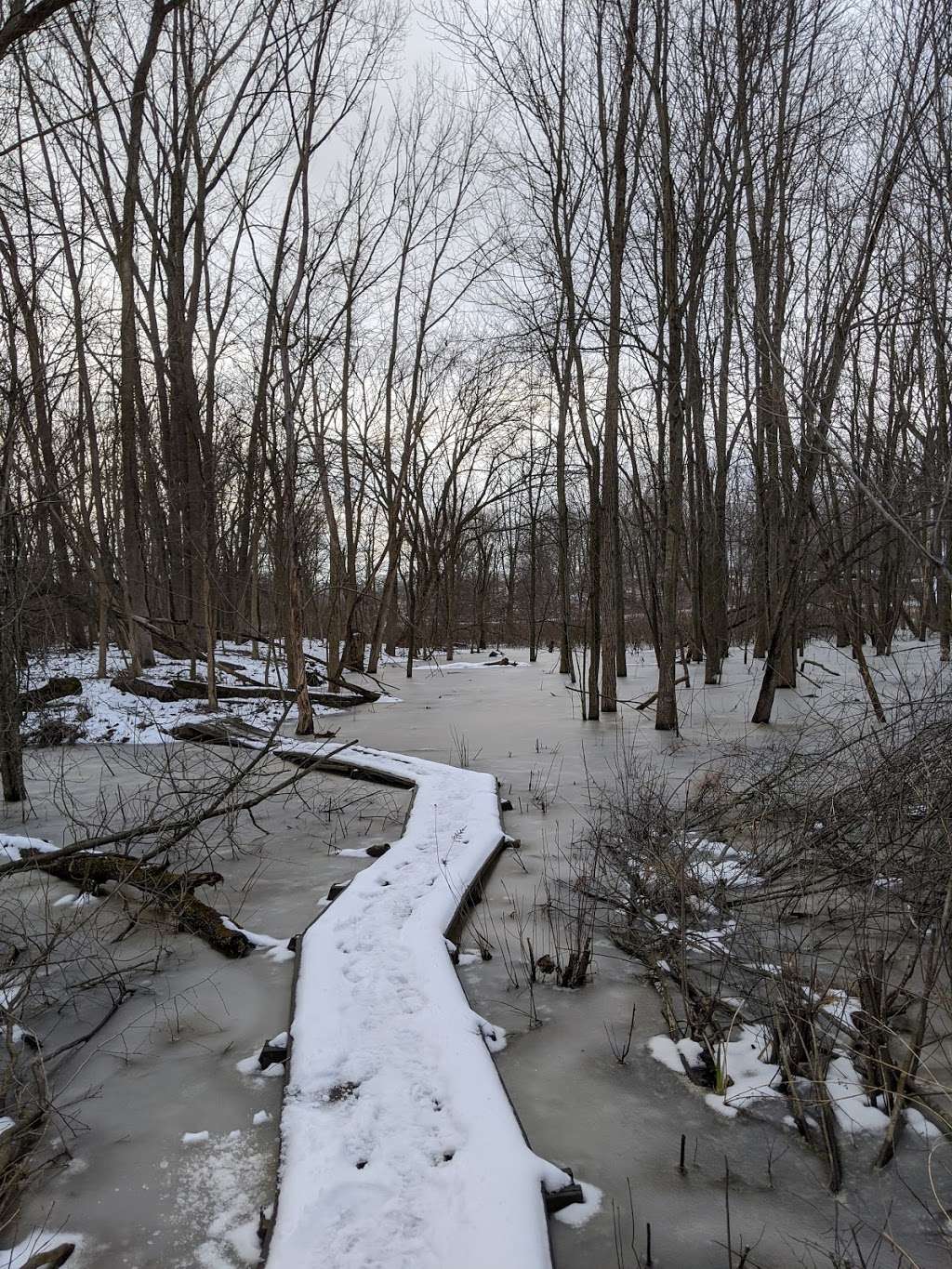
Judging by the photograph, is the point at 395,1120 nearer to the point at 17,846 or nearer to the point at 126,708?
the point at 17,846

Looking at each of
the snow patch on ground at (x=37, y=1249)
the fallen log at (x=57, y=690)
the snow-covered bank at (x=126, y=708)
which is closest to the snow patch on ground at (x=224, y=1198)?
the snow patch on ground at (x=37, y=1249)

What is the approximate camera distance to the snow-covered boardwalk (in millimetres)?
2016

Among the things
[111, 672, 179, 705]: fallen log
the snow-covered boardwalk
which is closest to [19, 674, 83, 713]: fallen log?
[111, 672, 179, 705]: fallen log

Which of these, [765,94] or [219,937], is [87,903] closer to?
[219,937]

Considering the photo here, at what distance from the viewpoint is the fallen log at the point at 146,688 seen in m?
11.8

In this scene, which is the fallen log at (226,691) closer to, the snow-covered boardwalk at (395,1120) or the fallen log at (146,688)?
the fallen log at (146,688)

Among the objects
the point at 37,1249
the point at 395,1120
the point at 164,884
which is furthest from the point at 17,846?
the point at 395,1120

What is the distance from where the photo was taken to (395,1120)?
2.52 metres

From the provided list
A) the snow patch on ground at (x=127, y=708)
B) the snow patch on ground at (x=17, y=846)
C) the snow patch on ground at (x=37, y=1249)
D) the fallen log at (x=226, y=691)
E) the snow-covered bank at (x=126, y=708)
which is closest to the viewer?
the snow patch on ground at (x=37, y=1249)

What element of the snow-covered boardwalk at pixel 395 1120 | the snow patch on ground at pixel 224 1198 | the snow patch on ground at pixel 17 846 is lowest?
the snow patch on ground at pixel 224 1198

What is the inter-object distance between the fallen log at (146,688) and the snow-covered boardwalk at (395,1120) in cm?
859

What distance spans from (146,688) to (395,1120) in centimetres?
1058

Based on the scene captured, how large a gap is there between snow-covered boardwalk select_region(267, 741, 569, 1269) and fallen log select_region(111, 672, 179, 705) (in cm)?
859

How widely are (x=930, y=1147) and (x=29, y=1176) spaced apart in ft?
9.01
